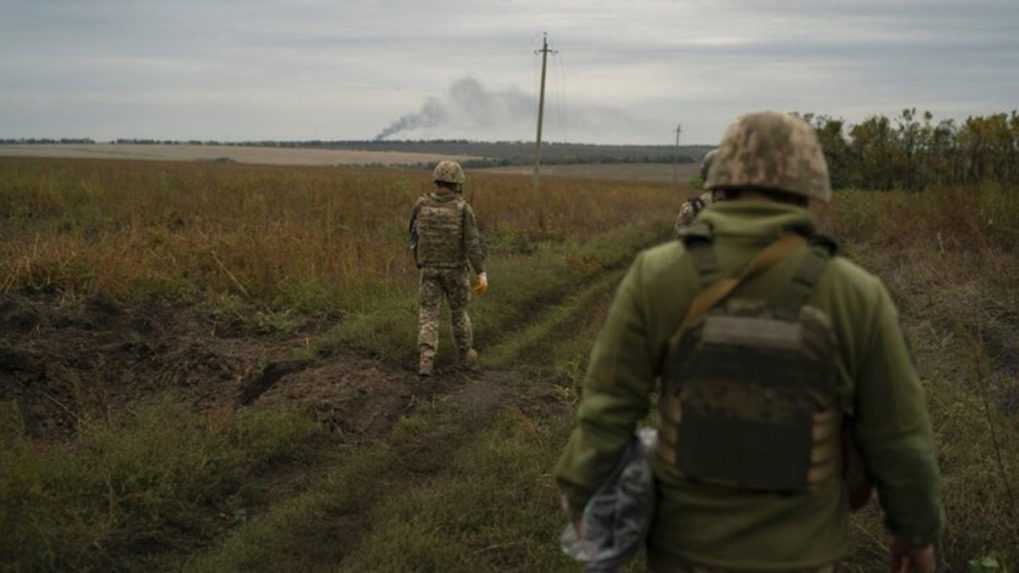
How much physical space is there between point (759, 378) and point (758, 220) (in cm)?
40

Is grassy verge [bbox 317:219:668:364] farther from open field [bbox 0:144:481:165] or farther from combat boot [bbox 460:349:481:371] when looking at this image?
open field [bbox 0:144:481:165]

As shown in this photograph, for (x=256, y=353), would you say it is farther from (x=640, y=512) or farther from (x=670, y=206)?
(x=670, y=206)

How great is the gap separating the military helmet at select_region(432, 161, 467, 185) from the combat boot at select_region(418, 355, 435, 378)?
66.3 inches

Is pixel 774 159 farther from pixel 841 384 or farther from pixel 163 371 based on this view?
pixel 163 371

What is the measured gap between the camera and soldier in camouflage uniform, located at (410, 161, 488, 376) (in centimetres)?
823

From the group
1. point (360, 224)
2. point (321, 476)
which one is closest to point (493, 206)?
point (360, 224)

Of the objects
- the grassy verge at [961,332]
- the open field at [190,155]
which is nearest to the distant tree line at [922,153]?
the grassy verge at [961,332]

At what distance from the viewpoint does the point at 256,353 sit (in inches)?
331

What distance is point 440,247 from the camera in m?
8.28

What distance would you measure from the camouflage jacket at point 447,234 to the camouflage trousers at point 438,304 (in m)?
0.11

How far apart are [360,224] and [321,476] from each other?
12034 millimetres

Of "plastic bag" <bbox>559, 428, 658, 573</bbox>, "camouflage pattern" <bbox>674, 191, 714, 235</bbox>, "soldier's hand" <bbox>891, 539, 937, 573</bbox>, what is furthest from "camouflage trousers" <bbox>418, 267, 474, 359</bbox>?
"soldier's hand" <bbox>891, 539, 937, 573</bbox>

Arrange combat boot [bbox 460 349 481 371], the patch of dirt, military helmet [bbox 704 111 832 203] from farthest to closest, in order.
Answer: combat boot [bbox 460 349 481 371] → the patch of dirt → military helmet [bbox 704 111 832 203]

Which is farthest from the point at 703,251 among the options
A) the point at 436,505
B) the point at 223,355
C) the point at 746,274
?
the point at 223,355
